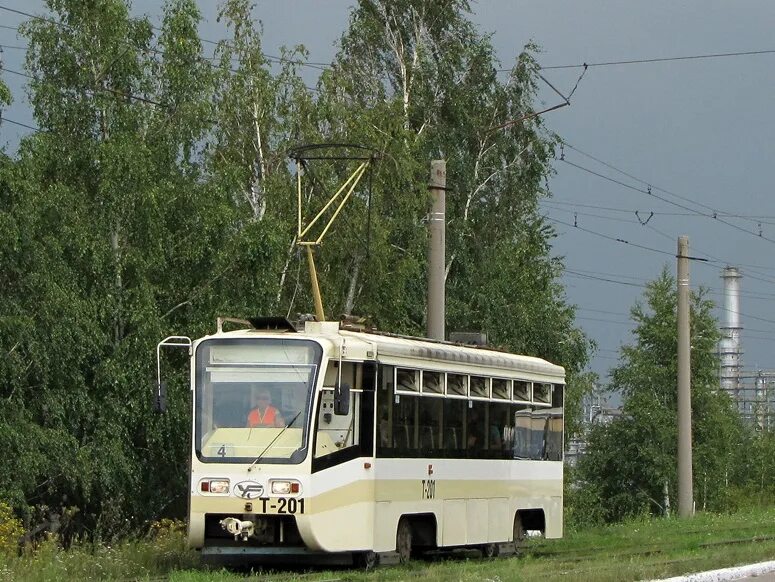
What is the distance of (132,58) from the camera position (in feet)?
112

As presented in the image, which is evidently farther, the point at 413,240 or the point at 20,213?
the point at 413,240

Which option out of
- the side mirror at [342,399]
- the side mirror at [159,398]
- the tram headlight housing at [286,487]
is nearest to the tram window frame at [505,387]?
the side mirror at [342,399]

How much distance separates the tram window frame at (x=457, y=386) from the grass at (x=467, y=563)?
2.09 metres

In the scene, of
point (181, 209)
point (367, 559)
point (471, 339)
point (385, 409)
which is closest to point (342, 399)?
point (385, 409)

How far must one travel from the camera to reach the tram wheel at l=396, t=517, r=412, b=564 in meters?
18.5

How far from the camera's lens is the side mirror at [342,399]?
16.5 meters

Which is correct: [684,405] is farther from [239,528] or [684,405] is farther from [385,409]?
[239,528]

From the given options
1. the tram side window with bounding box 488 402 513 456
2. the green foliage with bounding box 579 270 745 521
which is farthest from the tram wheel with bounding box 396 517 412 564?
the green foliage with bounding box 579 270 745 521

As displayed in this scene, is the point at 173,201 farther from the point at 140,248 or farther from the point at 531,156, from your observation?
the point at 531,156

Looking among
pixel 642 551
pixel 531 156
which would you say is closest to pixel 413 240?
pixel 531 156

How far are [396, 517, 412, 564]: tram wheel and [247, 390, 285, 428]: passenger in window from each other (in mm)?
2380

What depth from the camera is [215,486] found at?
56.0 ft

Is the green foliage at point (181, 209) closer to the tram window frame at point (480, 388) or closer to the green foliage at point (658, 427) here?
the tram window frame at point (480, 388)

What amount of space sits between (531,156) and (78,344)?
21878mm
